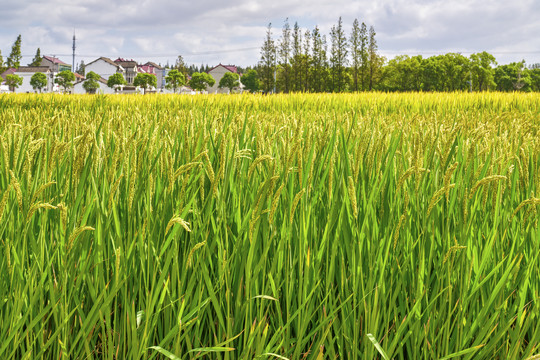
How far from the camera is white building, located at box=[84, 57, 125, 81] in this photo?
395 feet

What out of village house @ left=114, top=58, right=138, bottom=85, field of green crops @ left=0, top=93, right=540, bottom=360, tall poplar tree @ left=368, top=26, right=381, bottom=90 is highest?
village house @ left=114, top=58, right=138, bottom=85

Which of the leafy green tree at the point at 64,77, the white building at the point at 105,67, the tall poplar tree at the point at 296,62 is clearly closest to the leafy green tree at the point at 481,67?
the tall poplar tree at the point at 296,62

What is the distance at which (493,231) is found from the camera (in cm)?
129

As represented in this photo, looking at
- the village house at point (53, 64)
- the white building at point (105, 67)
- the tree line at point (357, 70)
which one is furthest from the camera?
the village house at point (53, 64)

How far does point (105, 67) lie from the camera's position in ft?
399

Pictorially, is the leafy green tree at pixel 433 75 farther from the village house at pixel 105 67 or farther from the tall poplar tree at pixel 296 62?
the village house at pixel 105 67

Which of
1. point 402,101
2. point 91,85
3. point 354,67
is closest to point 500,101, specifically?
point 402,101

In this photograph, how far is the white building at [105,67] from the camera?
12044 centimetres

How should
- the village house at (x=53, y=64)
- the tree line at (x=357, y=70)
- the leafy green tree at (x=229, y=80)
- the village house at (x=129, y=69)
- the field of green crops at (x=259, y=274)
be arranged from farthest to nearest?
1. the village house at (x=53, y=64)
2. the village house at (x=129, y=69)
3. the leafy green tree at (x=229, y=80)
4. the tree line at (x=357, y=70)
5. the field of green crops at (x=259, y=274)

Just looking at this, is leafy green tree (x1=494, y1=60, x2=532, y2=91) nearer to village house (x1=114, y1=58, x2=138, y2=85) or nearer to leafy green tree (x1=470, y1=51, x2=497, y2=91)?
leafy green tree (x1=470, y1=51, x2=497, y2=91)

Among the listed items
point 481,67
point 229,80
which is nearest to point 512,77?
point 481,67

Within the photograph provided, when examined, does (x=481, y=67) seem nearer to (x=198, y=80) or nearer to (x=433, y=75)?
(x=433, y=75)

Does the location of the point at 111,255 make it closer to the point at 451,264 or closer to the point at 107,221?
the point at 107,221

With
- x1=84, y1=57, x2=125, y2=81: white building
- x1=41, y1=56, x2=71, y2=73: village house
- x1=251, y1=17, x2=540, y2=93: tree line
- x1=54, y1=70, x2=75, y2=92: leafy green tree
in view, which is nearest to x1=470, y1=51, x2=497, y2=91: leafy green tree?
x1=251, y1=17, x2=540, y2=93: tree line
